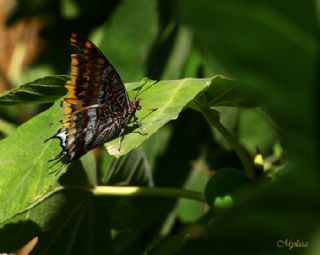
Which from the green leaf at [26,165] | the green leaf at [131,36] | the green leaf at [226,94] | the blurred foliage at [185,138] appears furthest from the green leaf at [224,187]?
the green leaf at [131,36]

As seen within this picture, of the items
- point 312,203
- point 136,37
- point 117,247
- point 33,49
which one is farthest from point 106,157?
point 33,49

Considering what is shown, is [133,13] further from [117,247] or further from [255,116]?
[117,247]

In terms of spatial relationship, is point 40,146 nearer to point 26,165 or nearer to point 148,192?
point 26,165

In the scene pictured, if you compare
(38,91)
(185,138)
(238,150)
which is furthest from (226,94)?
(185,138)

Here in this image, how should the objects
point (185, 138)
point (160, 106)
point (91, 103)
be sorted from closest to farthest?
point (160, 106), point (91, 103), point (185, 138)

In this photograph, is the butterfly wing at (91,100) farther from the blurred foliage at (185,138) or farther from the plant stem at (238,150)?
the plant stem at (238,150)

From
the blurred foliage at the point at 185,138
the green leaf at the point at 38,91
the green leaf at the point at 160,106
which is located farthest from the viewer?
the green leaf at the point at 38,91
